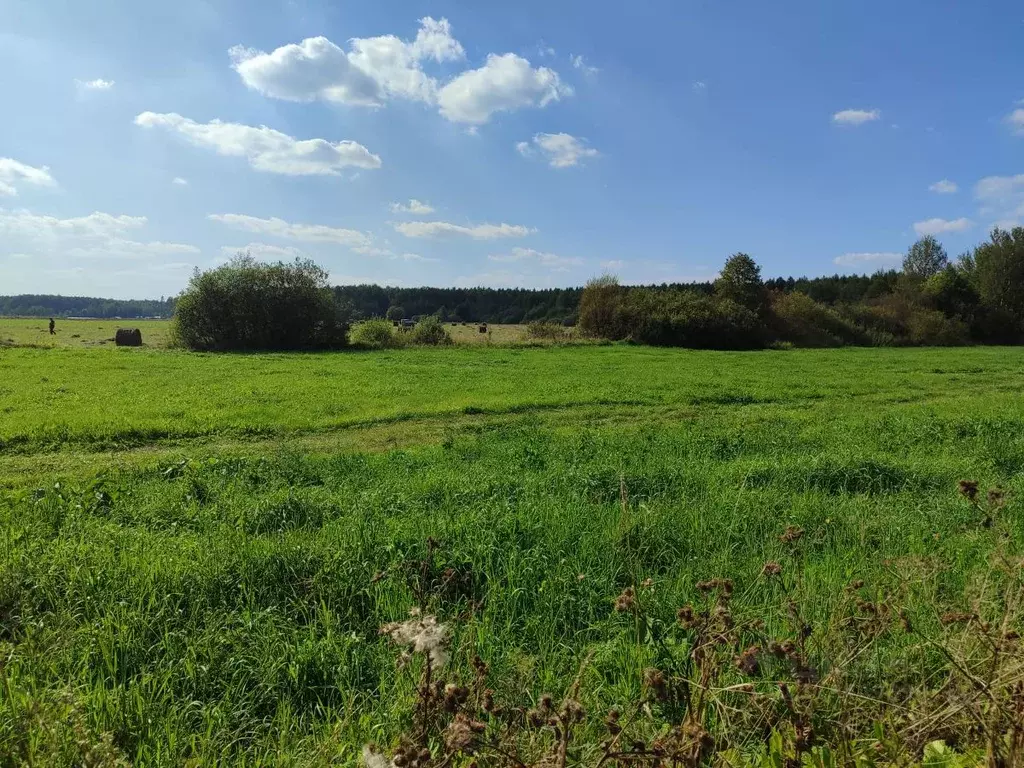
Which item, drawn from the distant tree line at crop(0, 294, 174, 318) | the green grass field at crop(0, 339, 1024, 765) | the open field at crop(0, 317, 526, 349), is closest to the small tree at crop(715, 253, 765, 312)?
the open field at crop(0, 317, 526, 349)

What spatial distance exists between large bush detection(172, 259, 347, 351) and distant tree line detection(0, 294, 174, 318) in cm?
15719

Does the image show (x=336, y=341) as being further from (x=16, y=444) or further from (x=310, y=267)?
(x=16, y=444)

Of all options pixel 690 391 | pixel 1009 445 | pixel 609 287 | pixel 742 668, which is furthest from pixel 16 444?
pixel 609 287

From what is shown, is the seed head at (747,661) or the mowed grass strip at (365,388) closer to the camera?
the seed head at (747,661)

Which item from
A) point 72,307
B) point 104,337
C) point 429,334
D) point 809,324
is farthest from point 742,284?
point 72,307

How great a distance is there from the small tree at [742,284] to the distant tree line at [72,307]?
170893 mm

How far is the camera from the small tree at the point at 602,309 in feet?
151

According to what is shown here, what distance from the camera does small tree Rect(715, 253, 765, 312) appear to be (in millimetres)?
48781

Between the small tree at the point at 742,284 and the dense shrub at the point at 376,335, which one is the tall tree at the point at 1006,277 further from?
the dense shrub at the point at 376,335

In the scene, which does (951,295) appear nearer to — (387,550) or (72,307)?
(387,550)

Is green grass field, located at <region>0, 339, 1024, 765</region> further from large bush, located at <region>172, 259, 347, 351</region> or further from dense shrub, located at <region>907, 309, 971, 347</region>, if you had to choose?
dense shrub, located at <region>907, 309, 971, 347</region>

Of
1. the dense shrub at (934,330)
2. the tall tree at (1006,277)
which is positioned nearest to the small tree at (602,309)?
the dense shrub at (934,330)

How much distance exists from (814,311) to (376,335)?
37103mm

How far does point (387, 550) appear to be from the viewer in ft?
16.8
